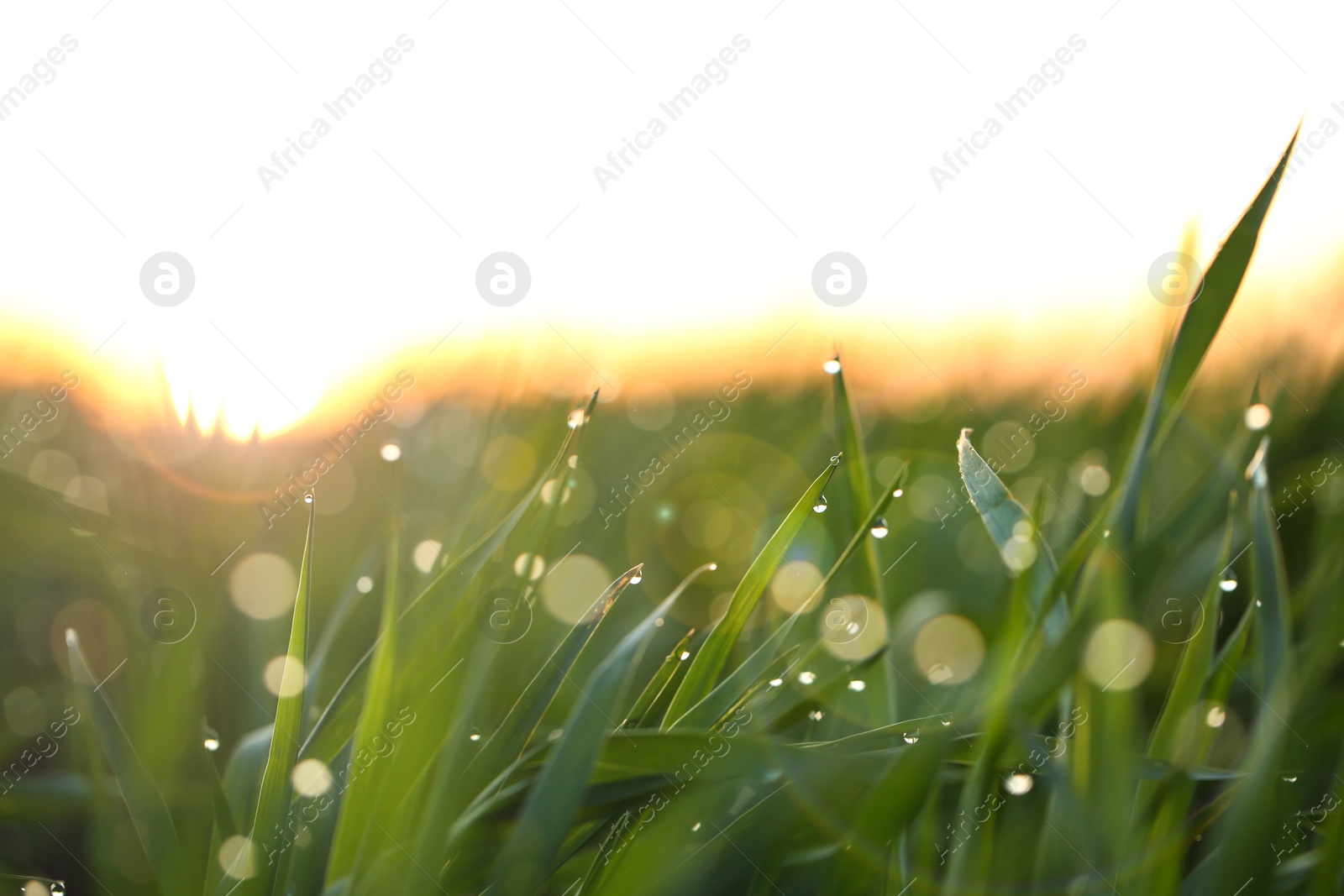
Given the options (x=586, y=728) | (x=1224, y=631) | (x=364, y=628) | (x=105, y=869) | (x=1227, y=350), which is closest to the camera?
(x=586, y=728)

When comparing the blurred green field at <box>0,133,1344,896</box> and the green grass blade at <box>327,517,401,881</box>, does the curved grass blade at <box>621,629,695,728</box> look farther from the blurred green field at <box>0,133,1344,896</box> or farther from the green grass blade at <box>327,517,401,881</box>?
the green grass blade at <box>327,517,401,881</box>

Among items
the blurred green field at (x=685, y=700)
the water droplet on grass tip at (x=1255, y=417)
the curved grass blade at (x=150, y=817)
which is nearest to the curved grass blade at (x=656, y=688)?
the blurred green field at (x=685, y=700)

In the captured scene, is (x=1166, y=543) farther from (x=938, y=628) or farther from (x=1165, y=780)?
(x=938, y=628)

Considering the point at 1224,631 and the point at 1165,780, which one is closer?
the point at 1165,780

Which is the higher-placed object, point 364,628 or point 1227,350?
point 1227,350

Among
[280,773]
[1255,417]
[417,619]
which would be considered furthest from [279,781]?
[1255,417]

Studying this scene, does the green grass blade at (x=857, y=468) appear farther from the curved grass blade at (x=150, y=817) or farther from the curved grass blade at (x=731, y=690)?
the curved grass blade at (x=150, y=817)

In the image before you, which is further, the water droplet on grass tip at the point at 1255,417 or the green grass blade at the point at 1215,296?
the water droplet on grass tip at the point at 1255,417

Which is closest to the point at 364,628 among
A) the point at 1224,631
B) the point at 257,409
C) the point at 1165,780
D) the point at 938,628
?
the point at 257,409
